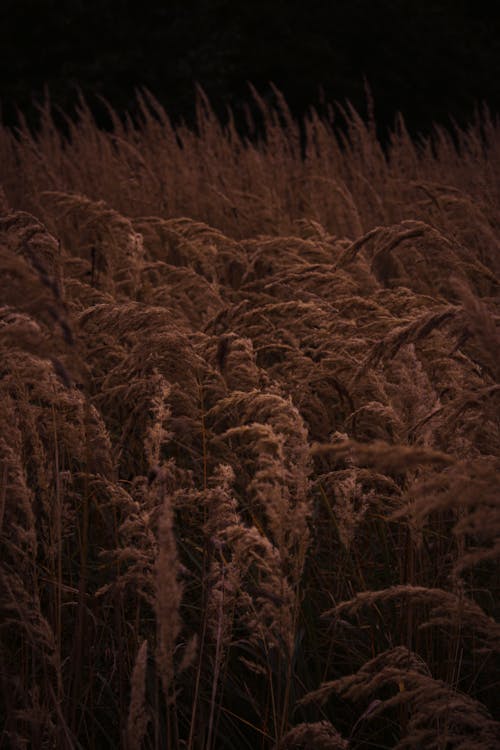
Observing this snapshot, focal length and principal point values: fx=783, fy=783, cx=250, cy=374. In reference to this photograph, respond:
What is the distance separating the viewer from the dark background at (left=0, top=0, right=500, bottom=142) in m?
15.0

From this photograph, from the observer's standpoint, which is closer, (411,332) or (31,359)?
(411,332)

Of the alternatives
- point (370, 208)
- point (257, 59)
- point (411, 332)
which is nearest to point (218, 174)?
point (370, 208)

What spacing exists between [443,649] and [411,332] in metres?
0.92

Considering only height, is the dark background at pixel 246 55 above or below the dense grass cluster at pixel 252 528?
above

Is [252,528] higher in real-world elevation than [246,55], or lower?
lower

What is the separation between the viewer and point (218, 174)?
5.06 m

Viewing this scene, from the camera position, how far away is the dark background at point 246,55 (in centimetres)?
1502

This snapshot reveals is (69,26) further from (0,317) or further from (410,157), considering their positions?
(0,317)

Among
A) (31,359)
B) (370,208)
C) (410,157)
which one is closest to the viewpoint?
(31,359)

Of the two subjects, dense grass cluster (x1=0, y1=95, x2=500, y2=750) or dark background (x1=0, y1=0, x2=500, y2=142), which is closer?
dense grass cluster (x1=0, y1=95, x2=500, y2=750)

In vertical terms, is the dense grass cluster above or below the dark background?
below

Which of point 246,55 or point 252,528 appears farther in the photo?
point 246,55

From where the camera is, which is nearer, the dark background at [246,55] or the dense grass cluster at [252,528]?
the dense grass cluster at [252,528]

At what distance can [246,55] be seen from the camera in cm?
1552
